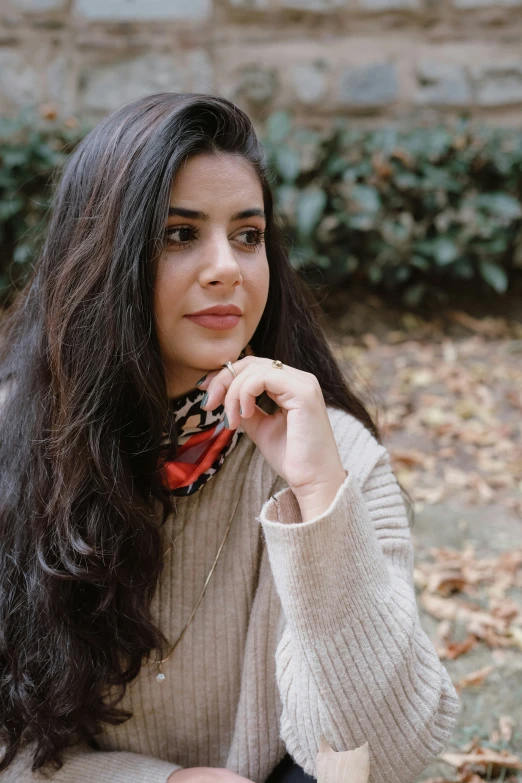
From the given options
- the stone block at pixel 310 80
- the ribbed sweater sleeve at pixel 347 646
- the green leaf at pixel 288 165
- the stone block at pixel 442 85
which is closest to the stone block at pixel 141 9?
the stone block at pixel 310 80

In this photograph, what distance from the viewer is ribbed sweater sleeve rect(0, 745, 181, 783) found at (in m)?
1.45

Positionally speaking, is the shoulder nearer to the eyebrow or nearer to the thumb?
the thumb

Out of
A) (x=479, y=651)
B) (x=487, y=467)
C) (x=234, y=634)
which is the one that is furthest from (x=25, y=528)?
(x=487, y=467)

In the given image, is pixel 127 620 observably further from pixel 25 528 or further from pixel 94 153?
pixel 94 153

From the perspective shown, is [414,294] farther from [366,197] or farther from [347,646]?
[347,646]

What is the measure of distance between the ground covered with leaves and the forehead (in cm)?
66

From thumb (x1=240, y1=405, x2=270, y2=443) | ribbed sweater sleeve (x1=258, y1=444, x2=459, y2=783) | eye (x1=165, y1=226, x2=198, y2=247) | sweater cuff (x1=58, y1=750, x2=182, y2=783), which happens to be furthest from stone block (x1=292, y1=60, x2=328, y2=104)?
sweater cuff (x1=58, y1=750, x2=182, y2=783)

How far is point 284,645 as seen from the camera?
1330mm

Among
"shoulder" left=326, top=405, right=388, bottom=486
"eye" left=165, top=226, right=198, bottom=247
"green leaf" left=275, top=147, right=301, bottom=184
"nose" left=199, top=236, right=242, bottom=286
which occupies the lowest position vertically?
"shoulder" left=326, top=405, right=388, bottom=486

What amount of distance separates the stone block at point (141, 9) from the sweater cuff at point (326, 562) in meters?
4.13

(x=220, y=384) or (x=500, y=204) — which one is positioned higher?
(x=500, y=204)

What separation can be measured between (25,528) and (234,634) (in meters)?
0.46

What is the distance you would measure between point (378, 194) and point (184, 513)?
3.21 meters

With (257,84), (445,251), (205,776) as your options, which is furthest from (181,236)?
(257,84)
